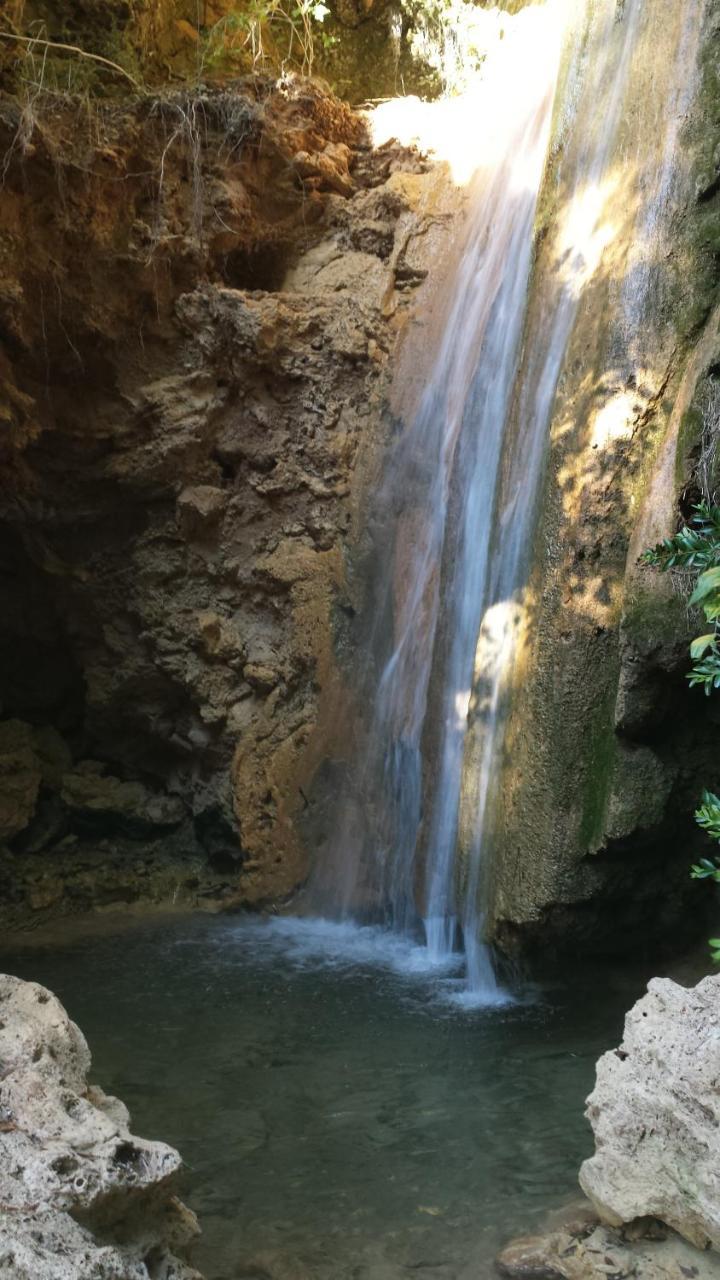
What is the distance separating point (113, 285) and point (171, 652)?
238cm

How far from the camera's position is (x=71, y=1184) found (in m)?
2.31

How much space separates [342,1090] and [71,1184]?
6.49ft

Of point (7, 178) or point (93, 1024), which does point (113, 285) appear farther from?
point (93, 1024)

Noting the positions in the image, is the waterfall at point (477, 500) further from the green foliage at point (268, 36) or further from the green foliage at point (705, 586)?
the green foliage at point (705, 586)

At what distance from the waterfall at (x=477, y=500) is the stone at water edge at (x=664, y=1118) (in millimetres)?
1971

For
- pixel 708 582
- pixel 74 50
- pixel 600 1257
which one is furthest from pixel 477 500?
pixel 600 1257

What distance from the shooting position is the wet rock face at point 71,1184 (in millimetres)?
2193

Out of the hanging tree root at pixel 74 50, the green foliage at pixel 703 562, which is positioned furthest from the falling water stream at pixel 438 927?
the hanging tree root at pixel 74 50

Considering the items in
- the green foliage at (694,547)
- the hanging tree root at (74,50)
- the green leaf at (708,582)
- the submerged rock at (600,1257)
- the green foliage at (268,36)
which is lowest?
the submerged rock at (600,1257)

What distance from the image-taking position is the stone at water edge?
2.71 meters

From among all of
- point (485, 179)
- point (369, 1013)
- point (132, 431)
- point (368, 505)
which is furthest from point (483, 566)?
point (485, 179)

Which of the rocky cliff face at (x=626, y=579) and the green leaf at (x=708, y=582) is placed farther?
the rocky cliff face at (x=626, y=579)

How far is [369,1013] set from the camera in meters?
4.89

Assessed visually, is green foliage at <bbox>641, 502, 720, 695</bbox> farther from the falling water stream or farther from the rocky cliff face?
the falling water stream
